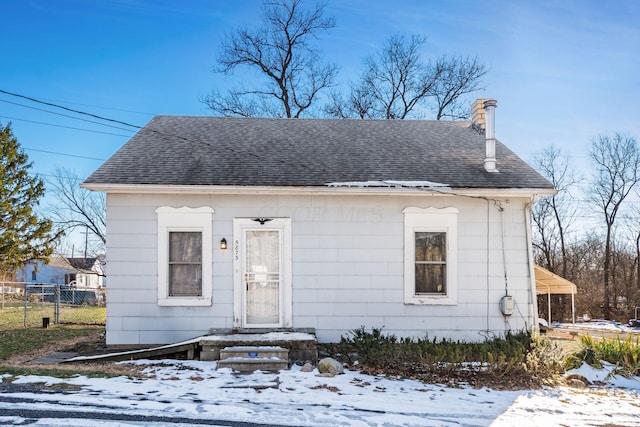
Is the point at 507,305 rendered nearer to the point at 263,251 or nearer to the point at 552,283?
the point at 552,283

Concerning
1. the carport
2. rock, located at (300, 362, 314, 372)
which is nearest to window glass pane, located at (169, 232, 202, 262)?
rock, located at (300, 362, 314, 372)

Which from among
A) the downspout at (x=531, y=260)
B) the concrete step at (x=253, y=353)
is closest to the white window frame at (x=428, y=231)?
the downspout at (x=531, y=260)

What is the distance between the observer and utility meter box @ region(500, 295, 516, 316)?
1036 cm

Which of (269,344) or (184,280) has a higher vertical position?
(184,280)

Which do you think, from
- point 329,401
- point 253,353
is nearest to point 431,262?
point 253,353

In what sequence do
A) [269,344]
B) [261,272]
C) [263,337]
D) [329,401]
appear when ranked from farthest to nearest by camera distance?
[261,272]
[263,337]
[269,344]
[329,401]

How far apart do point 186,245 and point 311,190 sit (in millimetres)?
2678

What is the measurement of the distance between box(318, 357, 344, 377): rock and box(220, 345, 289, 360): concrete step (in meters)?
0.76

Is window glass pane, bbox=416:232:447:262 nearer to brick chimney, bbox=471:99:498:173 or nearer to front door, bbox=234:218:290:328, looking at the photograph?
brick chimney, bbox=471:99:498:173

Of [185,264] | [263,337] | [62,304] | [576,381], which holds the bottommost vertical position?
[62,304]

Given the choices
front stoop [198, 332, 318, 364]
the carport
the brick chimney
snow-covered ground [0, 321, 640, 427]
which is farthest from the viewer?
the carport

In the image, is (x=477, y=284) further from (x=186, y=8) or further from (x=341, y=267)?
(x=186, y=8)

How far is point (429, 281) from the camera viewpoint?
1066 cm

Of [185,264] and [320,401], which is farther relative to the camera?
[185,264]
